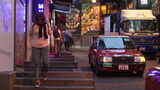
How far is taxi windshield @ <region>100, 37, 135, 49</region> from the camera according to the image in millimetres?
19453

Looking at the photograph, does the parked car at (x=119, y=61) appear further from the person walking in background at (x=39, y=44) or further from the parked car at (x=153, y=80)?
the parked car at (x=153, y=80)

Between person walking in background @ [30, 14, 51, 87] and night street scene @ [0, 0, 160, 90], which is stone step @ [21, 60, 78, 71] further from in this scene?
person walking in background @ [30, 14, 51, 87]

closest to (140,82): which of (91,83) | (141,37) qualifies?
(91,83)

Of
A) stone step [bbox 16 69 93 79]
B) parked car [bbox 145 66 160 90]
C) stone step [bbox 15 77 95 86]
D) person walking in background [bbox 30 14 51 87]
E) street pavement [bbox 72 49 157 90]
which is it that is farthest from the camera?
street pavement [bbox 72 49 157 90]

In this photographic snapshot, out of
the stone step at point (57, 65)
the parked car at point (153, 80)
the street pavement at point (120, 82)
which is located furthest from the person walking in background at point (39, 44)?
the parked car at point (153, 80)

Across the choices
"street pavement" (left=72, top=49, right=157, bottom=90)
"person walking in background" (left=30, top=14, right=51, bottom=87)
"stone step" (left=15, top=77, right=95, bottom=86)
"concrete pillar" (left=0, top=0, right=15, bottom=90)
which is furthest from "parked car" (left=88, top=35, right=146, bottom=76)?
"person walking in background" (left=30, top=14, right=51, bottom=87)

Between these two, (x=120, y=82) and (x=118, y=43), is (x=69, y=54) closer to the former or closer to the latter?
(x=118, y=43)

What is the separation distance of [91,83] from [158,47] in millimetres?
17408

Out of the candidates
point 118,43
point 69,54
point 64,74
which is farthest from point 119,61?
point 64,74

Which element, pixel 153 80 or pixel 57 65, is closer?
pixel 153 80

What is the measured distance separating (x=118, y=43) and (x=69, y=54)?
2.90 meters

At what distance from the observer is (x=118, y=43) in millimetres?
19688

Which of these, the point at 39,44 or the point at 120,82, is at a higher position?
the point at 39,44

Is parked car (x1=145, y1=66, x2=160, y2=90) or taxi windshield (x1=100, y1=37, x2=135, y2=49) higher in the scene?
taxi windshield (x1=100, y1=37, x2=135, y2=49)
